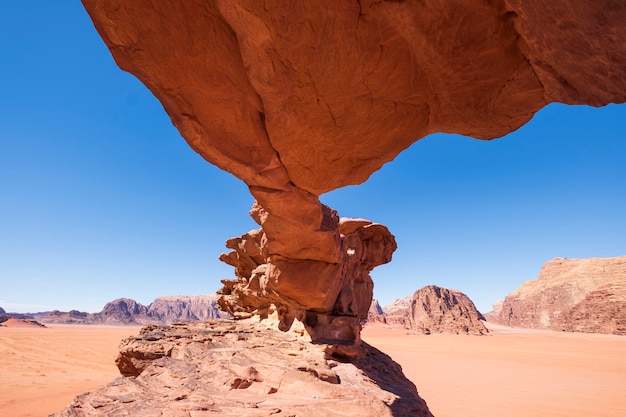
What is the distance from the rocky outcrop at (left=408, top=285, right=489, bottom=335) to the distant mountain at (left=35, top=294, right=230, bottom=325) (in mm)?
47340

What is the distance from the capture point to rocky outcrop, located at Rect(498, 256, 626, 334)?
4216 cm

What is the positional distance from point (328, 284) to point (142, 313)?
102899 millimetres

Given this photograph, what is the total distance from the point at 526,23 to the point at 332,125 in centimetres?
193

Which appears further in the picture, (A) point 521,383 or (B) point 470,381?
(B) point 470,381

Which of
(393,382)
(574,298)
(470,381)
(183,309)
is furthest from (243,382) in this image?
(183,309)

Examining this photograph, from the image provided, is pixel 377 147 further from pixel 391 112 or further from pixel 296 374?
pixel 296 374

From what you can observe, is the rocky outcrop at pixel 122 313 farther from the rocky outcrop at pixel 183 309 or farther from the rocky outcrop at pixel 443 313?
the rocky outcrop at pixel 443 313

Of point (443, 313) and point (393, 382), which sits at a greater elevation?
point (393, 382)

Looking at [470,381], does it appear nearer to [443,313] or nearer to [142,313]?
[443,313]

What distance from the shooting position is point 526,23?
2.35m

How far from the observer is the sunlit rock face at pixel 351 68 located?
241cm

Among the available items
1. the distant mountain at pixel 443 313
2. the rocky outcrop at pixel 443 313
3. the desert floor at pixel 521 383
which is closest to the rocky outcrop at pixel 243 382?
the desert floor at pixel 521 383

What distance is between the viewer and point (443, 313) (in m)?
47.5

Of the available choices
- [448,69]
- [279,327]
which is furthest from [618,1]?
[279,327]
